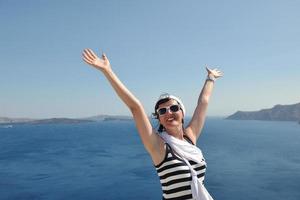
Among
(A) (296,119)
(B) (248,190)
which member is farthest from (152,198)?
(A) (296,119)

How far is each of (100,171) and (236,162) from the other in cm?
2138

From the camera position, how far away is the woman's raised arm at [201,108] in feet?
10.8

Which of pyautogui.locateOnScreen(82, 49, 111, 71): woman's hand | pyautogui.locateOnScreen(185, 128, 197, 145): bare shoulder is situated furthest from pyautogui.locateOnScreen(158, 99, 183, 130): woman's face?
pyautogui.locateOnScreen(82, 49, 111, 71): woman's hand

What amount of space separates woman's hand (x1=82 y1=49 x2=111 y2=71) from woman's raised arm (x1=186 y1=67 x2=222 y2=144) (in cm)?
120

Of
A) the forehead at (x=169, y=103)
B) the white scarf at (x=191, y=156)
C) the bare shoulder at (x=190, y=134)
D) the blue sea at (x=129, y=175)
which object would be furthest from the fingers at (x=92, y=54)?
the blue sea at (x=129, y=175)

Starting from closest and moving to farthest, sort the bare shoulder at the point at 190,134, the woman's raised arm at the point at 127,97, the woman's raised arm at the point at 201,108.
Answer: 1. the woman's raised arm at the point at 127,97
2. the bare shoulder at the point at 190,134
3. the woman's raised arm at the point at 201,108

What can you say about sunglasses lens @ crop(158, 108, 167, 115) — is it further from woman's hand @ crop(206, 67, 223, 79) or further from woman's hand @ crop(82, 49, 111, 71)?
woman's hand @ crop(206, 67, 223, 79)

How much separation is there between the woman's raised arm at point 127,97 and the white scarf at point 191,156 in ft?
0.50

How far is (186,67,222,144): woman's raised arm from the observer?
328 cm

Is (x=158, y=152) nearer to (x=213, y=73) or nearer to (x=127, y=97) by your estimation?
(x=127, y=97)

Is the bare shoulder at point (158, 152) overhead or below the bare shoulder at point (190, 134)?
below

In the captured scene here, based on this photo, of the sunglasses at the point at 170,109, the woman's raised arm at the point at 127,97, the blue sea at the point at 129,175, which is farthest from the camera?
the blue sea at the point at 129,175

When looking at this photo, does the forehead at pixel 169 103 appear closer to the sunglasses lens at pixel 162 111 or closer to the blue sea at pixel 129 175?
the sunglasses lens at pixel 162 111

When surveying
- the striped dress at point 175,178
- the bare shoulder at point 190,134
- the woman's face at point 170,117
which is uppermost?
the woman's face at point 170,117
